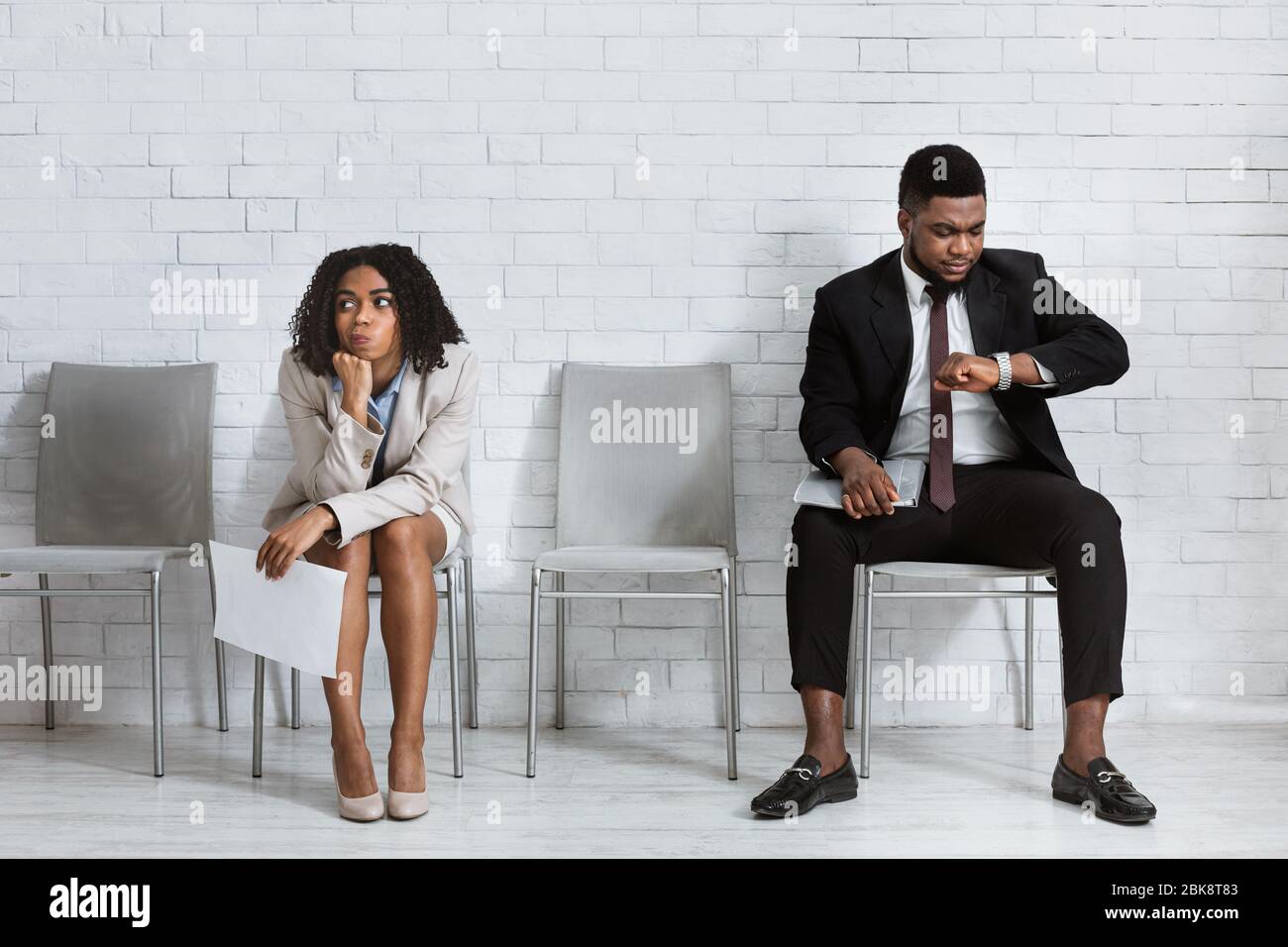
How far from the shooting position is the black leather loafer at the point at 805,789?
5.94 feet

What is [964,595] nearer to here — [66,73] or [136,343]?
[136,343]

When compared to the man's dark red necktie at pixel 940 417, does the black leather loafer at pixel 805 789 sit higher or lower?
lower

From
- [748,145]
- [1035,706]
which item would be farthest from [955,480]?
[748,145]

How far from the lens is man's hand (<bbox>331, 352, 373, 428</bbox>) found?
6.55 ft

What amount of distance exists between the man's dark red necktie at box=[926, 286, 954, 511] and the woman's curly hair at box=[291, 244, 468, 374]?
3.18ft

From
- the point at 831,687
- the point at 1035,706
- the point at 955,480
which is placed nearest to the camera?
the point at 831,687

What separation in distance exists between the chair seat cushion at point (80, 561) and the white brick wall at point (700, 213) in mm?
458

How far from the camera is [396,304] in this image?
6.82 ft

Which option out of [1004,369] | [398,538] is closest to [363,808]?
[398,538]

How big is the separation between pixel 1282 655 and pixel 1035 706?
608mm

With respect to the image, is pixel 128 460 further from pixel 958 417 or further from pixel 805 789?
pixel 958 417

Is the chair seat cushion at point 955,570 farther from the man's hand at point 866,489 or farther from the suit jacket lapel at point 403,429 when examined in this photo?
the suit jacket lapel at point 403,429

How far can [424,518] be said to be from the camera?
2002mm

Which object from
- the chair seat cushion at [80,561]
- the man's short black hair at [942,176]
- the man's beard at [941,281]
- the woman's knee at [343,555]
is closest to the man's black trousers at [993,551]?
the man's beard at [941,281]
